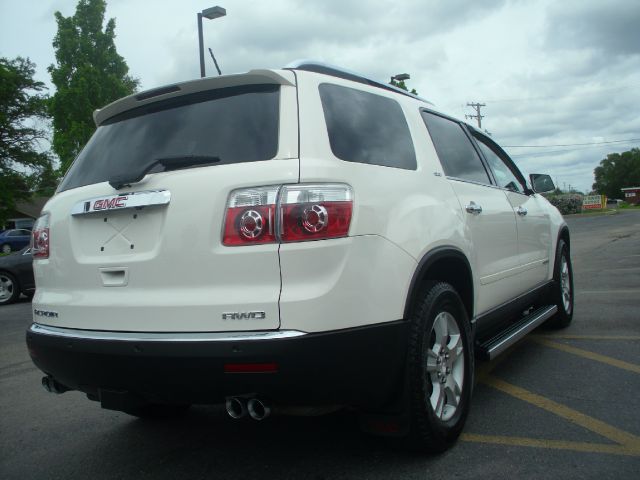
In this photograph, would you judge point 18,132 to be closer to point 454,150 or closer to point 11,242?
point 11,242

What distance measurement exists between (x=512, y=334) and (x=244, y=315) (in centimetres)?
238

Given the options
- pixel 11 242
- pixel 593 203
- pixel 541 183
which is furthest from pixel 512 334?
pixel 593 203

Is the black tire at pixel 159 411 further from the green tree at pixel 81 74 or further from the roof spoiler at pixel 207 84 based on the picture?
the green tree at pixel 81 74

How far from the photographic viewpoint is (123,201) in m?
2.61

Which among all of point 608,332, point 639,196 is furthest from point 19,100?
point 639,196

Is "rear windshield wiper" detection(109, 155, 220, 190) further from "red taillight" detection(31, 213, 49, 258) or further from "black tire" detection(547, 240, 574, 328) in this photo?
"black tire" detection(547, 240, 574, 328)

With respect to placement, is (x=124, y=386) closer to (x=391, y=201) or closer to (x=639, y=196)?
(x=391, y=201)

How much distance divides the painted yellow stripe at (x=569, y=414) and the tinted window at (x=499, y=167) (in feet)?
4.94

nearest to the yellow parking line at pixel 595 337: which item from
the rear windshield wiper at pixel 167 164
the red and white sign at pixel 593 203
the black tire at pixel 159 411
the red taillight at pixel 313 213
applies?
the black tire at pixel 159 411

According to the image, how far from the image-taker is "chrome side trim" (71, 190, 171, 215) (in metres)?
2.53

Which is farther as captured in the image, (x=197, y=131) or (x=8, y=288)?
(x=8, y=288)

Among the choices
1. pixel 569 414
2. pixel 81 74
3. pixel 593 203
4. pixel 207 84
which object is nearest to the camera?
pixel 207 84

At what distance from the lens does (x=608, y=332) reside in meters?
5.45

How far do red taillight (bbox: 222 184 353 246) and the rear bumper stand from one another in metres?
0.39
